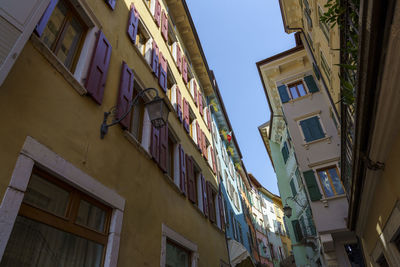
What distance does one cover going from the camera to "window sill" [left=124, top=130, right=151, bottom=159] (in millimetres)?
4910

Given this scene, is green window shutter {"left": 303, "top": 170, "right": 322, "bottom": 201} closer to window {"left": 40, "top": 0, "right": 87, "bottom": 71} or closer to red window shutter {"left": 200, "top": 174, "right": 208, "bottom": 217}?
red window shutter {"left": 200, "top": 174, "right": 208, "bottom": 217}

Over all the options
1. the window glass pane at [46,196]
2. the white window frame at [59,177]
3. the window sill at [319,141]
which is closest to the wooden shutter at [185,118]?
the white window frame at [59,177]

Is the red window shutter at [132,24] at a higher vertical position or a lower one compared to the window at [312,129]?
lower

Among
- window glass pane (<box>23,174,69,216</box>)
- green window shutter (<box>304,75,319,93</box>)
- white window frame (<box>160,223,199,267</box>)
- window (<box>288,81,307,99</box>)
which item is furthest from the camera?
window (<box>288,81,307,99</box>)

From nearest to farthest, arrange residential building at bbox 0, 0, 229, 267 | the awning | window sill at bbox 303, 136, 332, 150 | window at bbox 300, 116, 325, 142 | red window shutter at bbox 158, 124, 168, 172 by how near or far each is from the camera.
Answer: residential building at bbox 0, 0, 229, 267 < red window shutter at bbox 158, 124, 168, 172 < the awning < window sill at bbox 303, 136, 332, 150 < window at bbox 300, 116, 325, 142

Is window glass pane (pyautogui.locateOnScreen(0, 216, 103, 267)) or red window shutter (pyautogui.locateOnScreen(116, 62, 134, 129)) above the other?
red window shutter (pyautogui.locateOnScreen(116, 62, 134, 129))

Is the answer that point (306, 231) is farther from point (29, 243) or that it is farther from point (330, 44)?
point (29, 243)

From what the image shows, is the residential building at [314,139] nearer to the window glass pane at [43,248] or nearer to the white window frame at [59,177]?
the white window frame at [59,177]

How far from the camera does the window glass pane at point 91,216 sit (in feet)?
11.4

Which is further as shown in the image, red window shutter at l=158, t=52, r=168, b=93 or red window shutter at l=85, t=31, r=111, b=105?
red window shutter at l=158, t=52, r=168, b=93

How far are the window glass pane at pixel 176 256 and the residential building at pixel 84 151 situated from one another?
0.07 ft

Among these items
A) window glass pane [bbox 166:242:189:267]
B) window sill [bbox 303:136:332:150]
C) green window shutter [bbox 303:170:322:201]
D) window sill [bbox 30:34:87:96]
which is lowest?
window glass pane [bbox 166:242:189:267]

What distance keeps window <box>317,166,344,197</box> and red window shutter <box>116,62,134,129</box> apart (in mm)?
10130

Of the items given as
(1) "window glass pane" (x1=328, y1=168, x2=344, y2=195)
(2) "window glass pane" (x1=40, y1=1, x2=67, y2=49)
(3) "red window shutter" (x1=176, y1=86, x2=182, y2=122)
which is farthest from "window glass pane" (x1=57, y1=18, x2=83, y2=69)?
(1) "window glass pane" (x1=328, y1=168, x2=344, y2=195)
